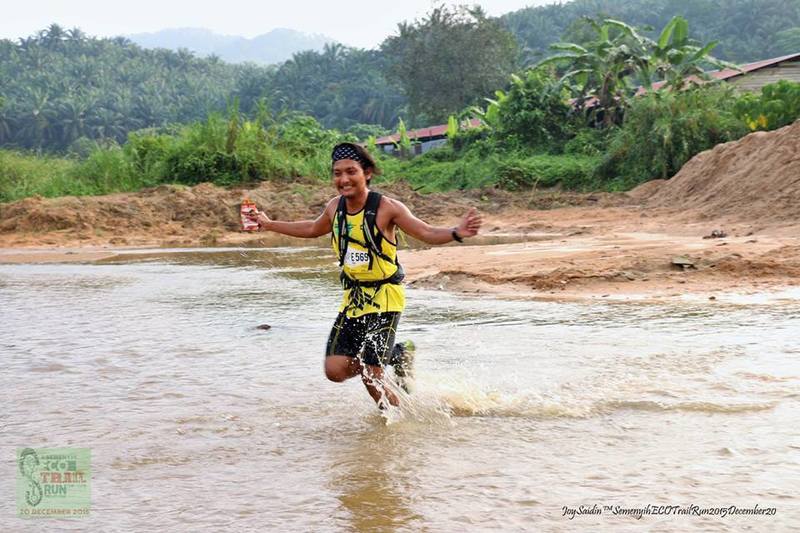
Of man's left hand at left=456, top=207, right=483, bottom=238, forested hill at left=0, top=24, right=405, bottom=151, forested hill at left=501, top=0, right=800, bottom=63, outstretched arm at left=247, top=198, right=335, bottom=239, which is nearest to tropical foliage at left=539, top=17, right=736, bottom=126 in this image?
outstretched arm at left=247, top=198, right=335, bottom=239

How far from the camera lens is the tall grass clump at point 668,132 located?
19.8 meters

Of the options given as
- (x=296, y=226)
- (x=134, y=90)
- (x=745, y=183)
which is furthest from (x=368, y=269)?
(x=134, y=90)

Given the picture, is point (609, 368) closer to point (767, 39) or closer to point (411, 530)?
point (411, 530)

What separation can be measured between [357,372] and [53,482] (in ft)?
5.23

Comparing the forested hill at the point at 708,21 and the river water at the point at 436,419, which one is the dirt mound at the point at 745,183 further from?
the forested hill at the point at 708,21

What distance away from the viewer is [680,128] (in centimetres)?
1983

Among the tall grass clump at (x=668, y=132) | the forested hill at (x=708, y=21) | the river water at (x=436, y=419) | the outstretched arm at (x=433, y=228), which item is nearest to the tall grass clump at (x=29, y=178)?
the tall grass clump at (x=668, y=132)

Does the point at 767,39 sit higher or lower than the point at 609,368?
higher

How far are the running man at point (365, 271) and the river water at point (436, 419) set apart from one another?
328 mm

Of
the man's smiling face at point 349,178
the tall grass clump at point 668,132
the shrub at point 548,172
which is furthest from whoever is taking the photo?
the shrub at point 548,172

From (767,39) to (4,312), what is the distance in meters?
60.9

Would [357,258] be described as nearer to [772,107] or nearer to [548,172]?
[772,107]

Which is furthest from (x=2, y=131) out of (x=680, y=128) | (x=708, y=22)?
(x=680, y=128)

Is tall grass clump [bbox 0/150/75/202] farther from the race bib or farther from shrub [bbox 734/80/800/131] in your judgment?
the race bib
